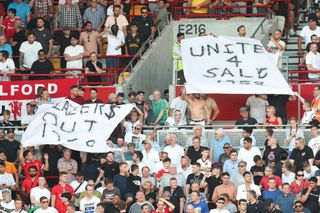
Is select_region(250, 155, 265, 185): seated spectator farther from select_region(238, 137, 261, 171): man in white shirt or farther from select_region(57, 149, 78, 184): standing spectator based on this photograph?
select_region(57, 149, 78, 184): standing spectator

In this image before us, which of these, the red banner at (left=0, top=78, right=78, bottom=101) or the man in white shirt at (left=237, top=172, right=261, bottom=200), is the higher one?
the red banner at (left=0, top=78, right=78, bottom=101)

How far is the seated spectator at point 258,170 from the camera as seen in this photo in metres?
42.1

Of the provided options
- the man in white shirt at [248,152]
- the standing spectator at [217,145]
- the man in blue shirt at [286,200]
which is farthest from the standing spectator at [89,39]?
the man in blue shirt at [286,200]

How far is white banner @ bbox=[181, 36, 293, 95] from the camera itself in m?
45.0

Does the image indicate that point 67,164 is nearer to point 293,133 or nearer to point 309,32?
point 293,133

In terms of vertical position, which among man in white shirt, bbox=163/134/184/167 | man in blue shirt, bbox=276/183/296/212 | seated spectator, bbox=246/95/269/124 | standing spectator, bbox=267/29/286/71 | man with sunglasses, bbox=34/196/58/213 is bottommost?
man with sunglasses, bbox=34/196/58/213

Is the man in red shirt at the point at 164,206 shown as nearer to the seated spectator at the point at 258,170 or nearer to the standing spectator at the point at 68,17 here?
the seated spectator at the point at 258,170

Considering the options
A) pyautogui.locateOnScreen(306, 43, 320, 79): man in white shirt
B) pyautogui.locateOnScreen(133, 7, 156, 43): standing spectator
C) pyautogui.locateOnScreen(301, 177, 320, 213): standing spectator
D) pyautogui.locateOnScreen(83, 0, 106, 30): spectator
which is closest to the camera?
pyautogui.locateOnScreen(301, 177, 320, 213): standing spectator

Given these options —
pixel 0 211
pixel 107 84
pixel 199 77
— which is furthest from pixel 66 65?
pixel 0 211

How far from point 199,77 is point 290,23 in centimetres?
496

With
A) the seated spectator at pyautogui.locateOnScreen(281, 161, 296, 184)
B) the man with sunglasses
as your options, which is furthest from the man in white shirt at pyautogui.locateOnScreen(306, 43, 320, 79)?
the man with sunglasses

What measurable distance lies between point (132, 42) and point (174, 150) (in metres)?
5.92

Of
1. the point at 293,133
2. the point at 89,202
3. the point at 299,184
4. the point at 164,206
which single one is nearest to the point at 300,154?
the point at 299,184

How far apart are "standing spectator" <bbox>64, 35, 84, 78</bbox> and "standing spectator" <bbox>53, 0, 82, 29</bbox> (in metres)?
1.66
